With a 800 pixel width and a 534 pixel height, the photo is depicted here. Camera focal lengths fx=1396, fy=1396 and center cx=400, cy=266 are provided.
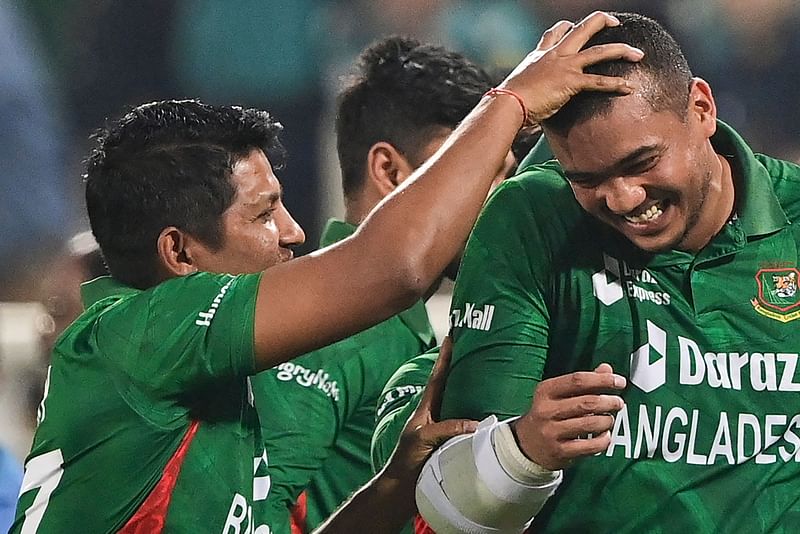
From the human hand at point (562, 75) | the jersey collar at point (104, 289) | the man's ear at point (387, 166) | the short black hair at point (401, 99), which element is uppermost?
the short black hair at point (401, 99)

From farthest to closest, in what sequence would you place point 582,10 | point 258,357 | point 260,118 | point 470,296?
point 582,10, point 260,118, point 470,296, point 258,357

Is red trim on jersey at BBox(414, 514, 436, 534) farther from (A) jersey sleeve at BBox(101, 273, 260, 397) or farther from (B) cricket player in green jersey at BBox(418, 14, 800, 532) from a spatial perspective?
(A) jersey sleeve at BBox(101, 273, 260, 397)

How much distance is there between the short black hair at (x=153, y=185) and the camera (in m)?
1.92

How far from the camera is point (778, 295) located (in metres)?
1.81

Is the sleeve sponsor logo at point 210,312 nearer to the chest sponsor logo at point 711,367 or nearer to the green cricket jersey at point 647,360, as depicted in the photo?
the green cricket jersey at point 647,360

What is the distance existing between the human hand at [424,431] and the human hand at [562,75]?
372 millimetres

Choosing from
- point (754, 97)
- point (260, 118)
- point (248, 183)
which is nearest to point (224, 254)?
point (248, 183)

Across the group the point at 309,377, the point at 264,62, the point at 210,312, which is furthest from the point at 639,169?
the point at 264,62

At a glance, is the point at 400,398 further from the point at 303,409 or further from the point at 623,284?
the point at 623,284

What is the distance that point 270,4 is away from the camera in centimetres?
462

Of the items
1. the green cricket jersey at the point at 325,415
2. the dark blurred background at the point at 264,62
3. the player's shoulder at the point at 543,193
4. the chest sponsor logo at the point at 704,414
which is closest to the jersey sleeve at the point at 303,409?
the green cricket jersey at the point at 325,415

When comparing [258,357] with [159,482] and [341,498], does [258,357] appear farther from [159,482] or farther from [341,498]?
[341,498]

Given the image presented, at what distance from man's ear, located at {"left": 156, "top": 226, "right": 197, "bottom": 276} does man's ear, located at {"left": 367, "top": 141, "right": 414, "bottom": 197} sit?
0.87m

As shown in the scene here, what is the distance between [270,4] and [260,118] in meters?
2.58
